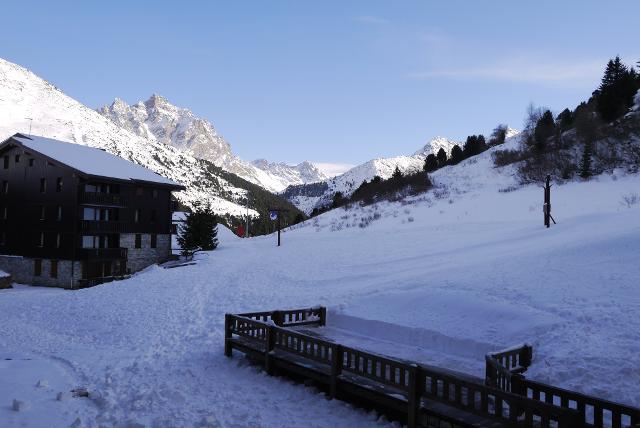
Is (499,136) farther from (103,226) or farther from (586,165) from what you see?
(103,226)

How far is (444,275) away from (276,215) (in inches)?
942

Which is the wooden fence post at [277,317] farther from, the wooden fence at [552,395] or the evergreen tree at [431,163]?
the evergreen tree at [431,163]

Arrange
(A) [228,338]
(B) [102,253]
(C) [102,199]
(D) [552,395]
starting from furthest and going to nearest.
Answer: (C) [102,199]
(B) [102,253]
(A) [228,338]
(D) [552,395]

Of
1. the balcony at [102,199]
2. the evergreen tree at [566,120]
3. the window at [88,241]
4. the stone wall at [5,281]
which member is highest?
the evergreen tree at [566,120]

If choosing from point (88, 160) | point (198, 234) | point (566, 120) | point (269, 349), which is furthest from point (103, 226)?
point (566, 120)

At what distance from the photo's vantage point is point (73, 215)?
39844mm

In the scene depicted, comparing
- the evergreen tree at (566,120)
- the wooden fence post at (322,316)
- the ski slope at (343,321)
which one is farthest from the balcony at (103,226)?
the evergreen tree at (566,120)

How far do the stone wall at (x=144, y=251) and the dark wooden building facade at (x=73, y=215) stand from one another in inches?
3.5

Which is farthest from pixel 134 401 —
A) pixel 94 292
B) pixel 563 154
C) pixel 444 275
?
pixel 563 154

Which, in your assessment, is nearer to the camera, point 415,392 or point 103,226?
point 415,392

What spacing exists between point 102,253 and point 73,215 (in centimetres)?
387

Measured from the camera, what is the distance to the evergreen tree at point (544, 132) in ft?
190

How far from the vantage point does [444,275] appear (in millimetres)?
18844

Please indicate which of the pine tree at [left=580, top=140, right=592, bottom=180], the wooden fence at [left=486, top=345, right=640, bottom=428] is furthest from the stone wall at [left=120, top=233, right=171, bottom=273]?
the pine tree at [left=580, top=140, right=592, bottom=180]
